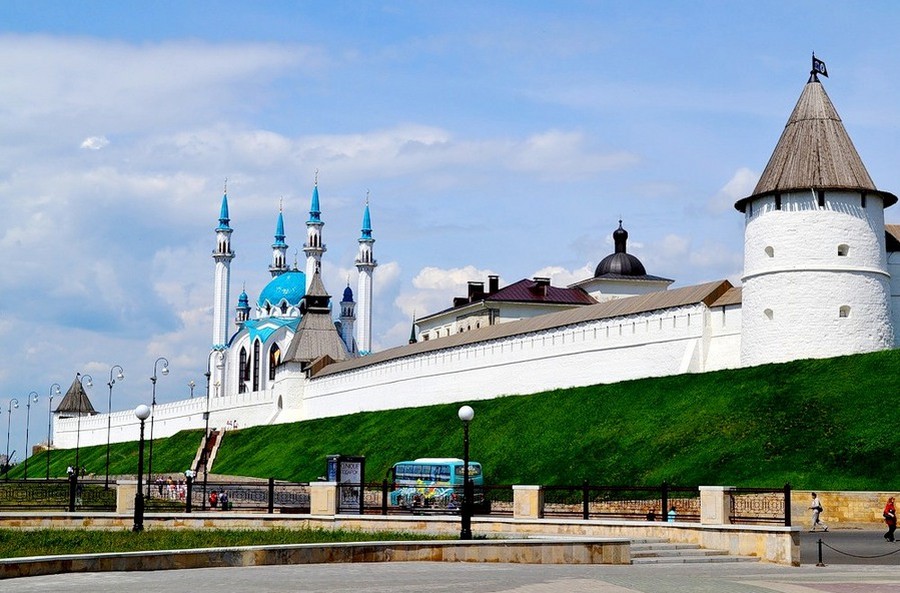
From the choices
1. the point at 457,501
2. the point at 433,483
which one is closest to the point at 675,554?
the point at 457,501

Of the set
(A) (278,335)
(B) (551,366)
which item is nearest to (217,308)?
(A) (278,335)

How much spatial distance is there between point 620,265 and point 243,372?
3798 centimetres

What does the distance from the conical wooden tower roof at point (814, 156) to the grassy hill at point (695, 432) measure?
6.01 meters

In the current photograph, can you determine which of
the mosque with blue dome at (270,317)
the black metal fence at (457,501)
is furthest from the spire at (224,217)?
the black metal fence at (457,501)

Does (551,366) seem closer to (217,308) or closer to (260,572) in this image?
(260,572)

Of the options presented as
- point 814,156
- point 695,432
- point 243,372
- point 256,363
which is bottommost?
point 695,432

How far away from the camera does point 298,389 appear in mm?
75500

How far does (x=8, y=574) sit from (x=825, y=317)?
31631mm

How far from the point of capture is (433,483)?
122ft

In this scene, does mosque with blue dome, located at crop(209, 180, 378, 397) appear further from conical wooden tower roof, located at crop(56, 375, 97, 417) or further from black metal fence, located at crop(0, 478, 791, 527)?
black metal fence, located at crop(0, 478, 791, 527)

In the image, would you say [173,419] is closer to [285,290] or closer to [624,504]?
[285,290]

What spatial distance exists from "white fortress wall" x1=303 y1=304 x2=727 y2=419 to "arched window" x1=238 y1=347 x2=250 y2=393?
43151 mm

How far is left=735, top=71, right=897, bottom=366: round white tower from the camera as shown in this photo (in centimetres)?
4288

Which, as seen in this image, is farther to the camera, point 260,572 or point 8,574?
point 260,572
